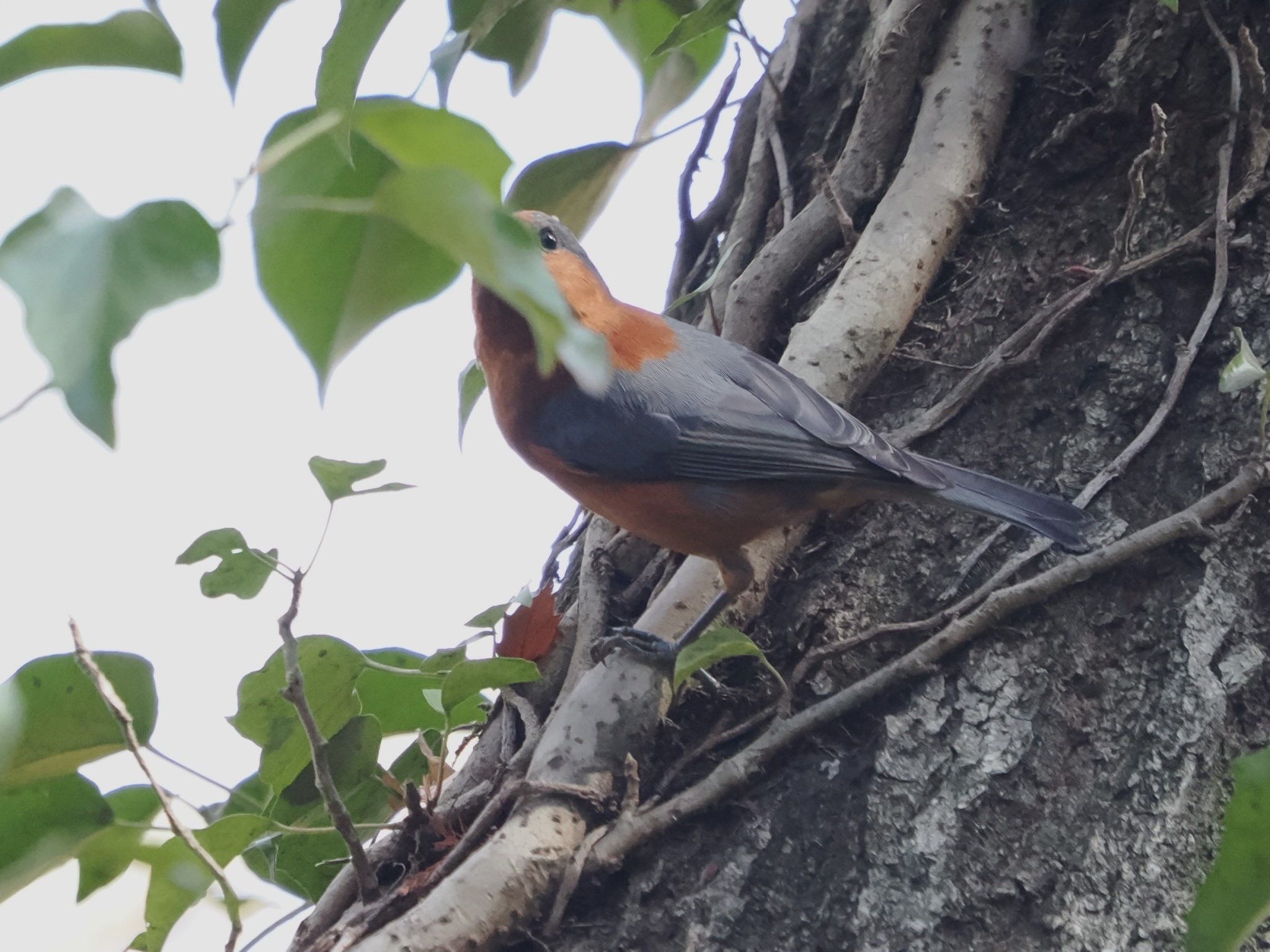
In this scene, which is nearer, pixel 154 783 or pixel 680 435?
pixel 154 783

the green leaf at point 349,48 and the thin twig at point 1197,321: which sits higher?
the green leaf at point 349,48

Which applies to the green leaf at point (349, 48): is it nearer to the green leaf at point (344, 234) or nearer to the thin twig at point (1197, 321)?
the green leaf at point (344, 234)

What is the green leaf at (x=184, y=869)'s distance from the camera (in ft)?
5.21

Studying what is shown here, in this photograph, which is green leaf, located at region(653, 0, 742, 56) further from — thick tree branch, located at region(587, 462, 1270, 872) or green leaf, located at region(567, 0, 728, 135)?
thick tree branch, located at region(587, 462, 1270, 872)

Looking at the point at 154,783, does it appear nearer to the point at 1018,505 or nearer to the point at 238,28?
the point at 238,28

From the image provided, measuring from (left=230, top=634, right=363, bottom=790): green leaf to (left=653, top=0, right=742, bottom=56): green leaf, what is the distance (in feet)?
4.56

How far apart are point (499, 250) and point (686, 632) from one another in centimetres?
177

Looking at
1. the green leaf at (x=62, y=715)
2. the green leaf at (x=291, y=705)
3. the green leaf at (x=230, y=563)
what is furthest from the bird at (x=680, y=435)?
the green leaf at (x=62, y=715)

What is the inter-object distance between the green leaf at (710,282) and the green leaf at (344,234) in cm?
172

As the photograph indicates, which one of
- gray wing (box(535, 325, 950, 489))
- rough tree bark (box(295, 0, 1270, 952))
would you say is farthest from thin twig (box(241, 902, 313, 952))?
gray wing (box(535, 325, 950, 489))

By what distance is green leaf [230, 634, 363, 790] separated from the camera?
1929 mm

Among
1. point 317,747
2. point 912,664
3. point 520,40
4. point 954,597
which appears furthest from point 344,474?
point 520,40

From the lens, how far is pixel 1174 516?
196 cm

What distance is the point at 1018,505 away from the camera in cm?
210
